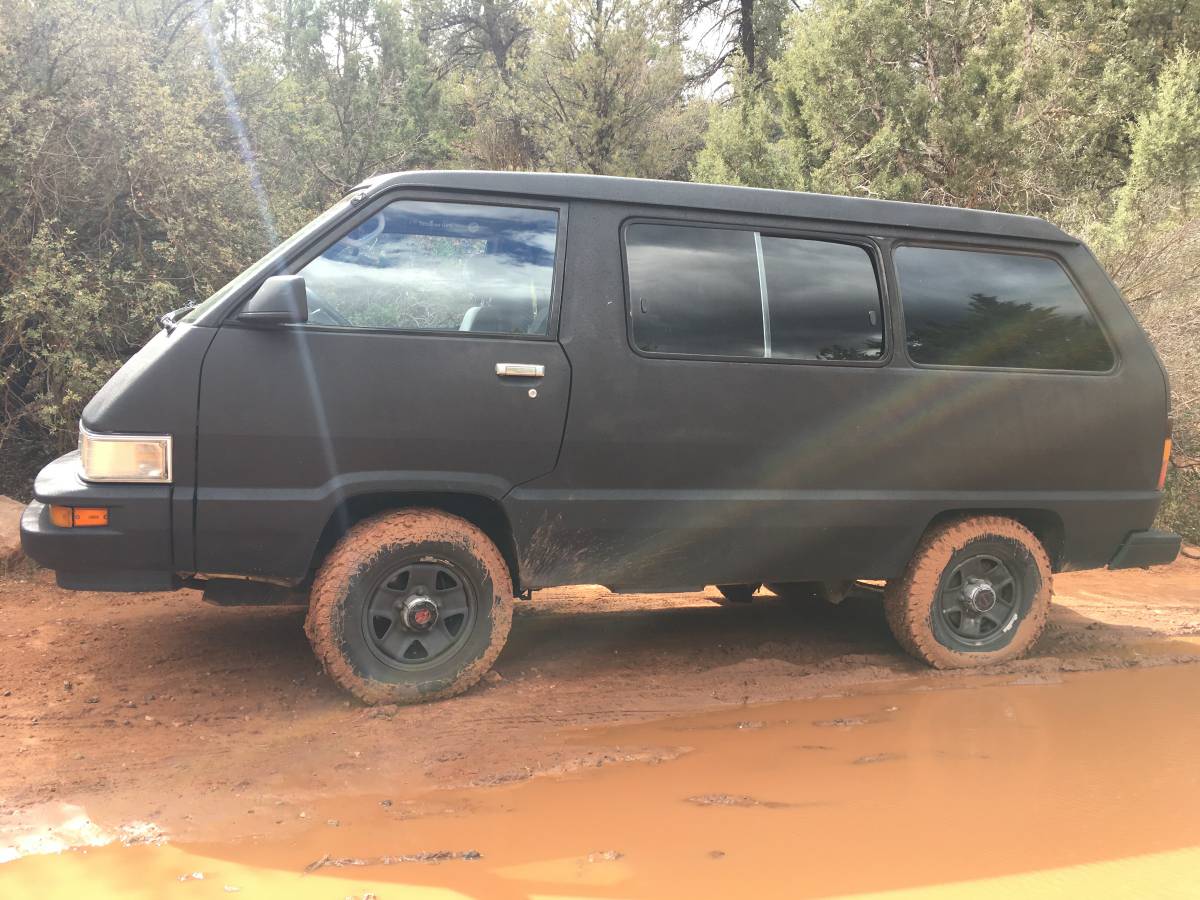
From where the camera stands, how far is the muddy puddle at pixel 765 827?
247 cm

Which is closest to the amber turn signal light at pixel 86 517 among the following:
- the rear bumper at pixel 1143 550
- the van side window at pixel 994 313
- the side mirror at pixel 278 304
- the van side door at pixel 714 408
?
the side mirror at pixel 278 304

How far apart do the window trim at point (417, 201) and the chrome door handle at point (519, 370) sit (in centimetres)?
12

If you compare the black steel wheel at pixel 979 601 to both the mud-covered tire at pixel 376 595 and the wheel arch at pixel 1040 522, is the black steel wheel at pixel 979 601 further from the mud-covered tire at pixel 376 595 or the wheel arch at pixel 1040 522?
the mud-covered tire at pixel 376 595

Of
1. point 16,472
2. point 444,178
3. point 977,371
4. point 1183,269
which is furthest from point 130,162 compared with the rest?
point 1183,269

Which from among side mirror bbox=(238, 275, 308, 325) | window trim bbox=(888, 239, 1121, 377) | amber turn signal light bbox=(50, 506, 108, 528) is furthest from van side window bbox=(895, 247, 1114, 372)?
amber turn signal light bbox=(50, 506, 108, 528)

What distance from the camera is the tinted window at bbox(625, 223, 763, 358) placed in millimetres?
4023

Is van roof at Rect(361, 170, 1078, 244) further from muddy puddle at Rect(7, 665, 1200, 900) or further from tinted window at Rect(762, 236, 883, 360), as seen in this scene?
muddy puddle at Rect(7, 665, 1200, 900)

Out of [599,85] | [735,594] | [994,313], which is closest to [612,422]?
[994,313]

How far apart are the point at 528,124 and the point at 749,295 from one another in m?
13.1

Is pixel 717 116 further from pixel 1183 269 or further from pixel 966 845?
pixel 966 845

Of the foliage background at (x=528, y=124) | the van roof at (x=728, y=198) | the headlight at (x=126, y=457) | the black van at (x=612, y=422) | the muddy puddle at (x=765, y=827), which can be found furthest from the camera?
the foliage background at (x=528, y=124)

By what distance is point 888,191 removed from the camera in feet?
37.0

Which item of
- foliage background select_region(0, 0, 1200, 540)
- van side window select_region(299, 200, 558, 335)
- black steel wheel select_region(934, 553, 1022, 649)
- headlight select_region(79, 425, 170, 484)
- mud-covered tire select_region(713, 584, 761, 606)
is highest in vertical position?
foliage background select_region(0, 0, 1200, 540)

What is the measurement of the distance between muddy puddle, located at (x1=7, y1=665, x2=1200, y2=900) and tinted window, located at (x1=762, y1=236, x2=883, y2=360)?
1.65 meters
